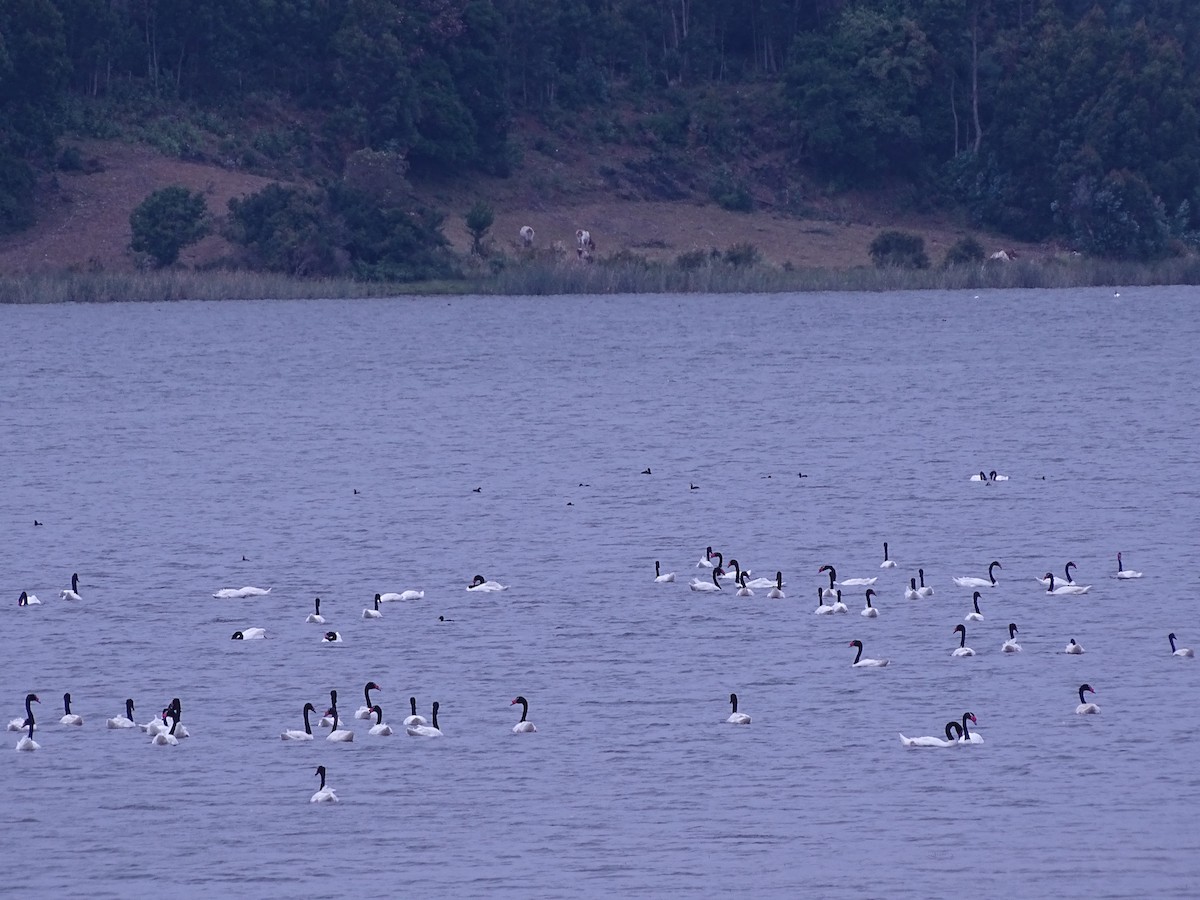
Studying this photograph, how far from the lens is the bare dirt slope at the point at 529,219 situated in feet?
275

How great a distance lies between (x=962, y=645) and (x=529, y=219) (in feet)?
234

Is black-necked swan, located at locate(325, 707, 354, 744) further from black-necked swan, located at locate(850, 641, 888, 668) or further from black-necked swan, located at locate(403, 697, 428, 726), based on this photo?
black-necked swan, located at locate(850, 641, 888, 668)

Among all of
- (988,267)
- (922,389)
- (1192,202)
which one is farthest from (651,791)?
(1192,202)

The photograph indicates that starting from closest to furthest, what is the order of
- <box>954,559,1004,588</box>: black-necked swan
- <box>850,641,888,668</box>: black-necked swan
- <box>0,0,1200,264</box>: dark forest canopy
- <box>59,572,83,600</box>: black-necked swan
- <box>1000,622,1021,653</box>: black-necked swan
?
<box>850,641,888,668</box>: black-necked swan
<box>1000,622,1021,653</box>: black-necked swan
<box>59,572,83,600</box>: black-necked swan
<box>954,559,1004,588</box>: black-necked swan
<box>0,0,1200,264</box>: dark forest canopy

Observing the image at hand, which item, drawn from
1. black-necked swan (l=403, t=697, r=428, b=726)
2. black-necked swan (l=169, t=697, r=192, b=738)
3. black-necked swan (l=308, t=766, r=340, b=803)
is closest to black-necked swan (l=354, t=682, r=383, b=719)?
black-necked swan (l=403, t=697, r=428, b=726)

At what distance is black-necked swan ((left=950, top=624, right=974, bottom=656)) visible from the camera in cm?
2222

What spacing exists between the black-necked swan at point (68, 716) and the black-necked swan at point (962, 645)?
27.9ft

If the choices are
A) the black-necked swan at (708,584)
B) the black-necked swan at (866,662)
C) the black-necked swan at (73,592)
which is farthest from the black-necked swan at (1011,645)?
the black-necked swan at (73,592)

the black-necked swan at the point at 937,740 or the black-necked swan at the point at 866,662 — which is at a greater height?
the black-necked swan at the point at 866,662

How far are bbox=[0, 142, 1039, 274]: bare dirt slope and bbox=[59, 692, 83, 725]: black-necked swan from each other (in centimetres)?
6260

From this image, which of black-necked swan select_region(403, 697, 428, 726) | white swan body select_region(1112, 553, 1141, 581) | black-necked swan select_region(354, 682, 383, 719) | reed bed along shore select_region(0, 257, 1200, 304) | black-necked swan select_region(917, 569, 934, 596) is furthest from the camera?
reed bed along shore select_region(0, 257, 1200, 304)

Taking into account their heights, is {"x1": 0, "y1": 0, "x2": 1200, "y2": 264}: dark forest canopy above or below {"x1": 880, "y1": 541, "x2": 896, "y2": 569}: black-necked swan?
above

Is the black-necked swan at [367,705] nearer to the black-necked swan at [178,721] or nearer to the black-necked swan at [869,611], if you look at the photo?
the black-necked swan at [178,721]

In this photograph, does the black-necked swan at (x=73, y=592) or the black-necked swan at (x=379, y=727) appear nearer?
the black-necked swan at (x=379, y=727)
